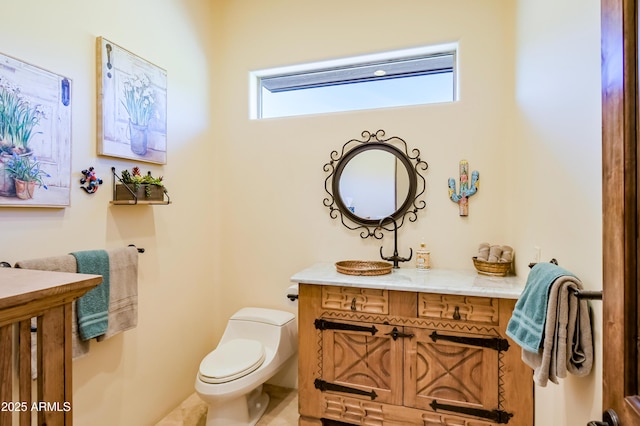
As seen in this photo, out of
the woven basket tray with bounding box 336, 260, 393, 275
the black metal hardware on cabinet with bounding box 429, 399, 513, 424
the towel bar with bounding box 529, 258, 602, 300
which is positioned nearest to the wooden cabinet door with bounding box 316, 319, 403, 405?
the black metal hardware on cabinet with bounding box 429, 399, 513, 424

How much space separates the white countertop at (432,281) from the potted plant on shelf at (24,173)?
1313 millimetres

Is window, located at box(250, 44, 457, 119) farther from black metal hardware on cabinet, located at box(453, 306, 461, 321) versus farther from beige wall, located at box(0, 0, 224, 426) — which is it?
black metal hardware on cabinet, located at box(453, 306, 461, 321)

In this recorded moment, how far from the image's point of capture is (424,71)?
2373 millimetres

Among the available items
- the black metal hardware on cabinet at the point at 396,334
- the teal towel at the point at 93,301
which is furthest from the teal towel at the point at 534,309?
the teal towel at the point at 93,301

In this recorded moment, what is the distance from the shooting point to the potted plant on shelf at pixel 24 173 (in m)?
1.38

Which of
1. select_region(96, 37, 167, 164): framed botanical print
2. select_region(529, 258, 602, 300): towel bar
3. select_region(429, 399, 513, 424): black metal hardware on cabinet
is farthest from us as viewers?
select_region(96, 37, 167, 164): framed botanical print

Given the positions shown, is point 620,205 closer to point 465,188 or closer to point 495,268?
point 495,268

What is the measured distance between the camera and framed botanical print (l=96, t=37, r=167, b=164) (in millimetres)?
1767

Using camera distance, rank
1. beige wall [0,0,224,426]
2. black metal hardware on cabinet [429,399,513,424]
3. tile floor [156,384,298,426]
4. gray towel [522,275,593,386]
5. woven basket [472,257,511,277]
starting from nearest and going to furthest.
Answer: gray towel [522,275,593,386] → beige wall [0,0,224,426] → black metal hardware on cabinet [429,399,513,424] → woven basket [472,257,511,277] → tile floor [156,384,298,426]

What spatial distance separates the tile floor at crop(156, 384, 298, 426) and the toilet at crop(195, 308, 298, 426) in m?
0.07

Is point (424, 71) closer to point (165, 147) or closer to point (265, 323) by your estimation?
point (165, 147)

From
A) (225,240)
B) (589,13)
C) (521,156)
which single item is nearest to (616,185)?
(589,13)

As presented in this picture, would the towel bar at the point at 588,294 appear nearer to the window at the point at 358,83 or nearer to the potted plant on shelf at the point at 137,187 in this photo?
the window at the point at 358,83

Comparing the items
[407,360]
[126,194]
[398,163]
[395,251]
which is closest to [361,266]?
[395,251]
